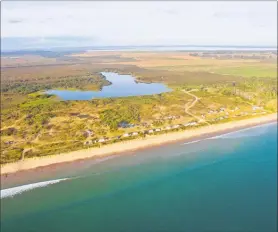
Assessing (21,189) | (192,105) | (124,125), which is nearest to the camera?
(21,189)

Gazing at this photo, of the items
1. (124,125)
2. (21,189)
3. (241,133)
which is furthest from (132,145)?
(241,133)

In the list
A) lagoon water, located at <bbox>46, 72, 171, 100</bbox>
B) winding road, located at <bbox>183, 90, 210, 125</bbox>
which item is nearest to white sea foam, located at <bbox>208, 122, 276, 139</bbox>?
winding road, located at <bbox>183, 90, 210, 125</bbox>

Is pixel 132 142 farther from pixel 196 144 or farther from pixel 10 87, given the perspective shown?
pixel 10 87

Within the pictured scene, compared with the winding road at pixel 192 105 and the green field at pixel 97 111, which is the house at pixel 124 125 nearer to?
the green field at pixel 97 111

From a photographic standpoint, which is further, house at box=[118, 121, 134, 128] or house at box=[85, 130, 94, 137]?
house at box=[118, 121, 134, 128]

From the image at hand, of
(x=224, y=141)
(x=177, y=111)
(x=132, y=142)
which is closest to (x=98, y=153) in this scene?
(x=132, y=142)

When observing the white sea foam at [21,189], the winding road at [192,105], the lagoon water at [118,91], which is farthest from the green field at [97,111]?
the white sea foam at [21,189]

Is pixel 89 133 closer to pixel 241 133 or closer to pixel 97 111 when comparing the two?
pixel 97 111

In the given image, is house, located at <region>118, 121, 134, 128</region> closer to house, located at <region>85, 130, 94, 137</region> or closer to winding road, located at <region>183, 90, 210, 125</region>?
house, located at <region>85, 130, 94, 137</region>

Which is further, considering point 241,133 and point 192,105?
point 192,105
